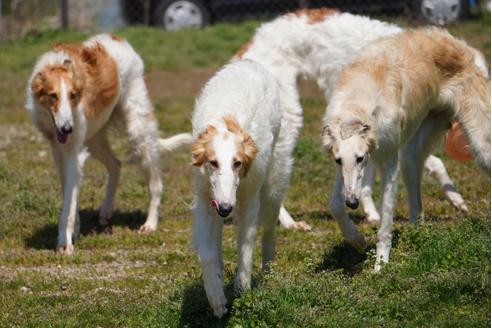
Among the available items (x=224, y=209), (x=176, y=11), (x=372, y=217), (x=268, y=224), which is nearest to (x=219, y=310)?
(x=224, y=209)

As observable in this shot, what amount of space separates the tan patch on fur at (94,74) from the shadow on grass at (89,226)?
3.55 feet

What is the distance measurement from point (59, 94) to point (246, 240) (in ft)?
9.76

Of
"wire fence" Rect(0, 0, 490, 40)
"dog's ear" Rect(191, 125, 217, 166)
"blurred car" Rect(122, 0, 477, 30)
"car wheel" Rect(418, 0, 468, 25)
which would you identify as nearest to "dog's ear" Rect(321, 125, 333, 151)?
"dog's ear" Rect(191, 125, 217, 166)

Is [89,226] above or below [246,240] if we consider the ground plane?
below

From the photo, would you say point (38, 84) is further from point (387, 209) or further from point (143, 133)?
point (387, 209)

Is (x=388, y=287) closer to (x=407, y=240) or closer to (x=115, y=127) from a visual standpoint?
(x=407, y=240)

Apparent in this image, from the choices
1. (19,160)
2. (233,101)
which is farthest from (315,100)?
(233,101)

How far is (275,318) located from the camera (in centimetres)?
605

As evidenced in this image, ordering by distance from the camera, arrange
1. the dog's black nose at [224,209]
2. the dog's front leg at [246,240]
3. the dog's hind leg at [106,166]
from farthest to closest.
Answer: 1. the dog's hind leg at [106,166]
2. the dog's front leg at [246,240]
3. the dog's black nose at [224,209]

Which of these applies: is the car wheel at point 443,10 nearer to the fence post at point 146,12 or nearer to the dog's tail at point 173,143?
the fence post at point 146,12

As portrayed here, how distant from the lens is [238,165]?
19.6 feet

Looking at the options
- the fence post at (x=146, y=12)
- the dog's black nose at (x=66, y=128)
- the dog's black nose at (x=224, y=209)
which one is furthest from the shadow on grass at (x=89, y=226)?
the fence post at (x=146, y=12)

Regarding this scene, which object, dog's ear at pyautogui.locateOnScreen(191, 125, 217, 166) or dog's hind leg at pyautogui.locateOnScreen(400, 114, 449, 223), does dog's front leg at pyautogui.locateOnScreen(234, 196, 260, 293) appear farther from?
dog's hind leg at pyautogui.locateOnScreen(400, 114, 449, 223)

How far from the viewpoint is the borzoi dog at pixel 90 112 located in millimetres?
8867
